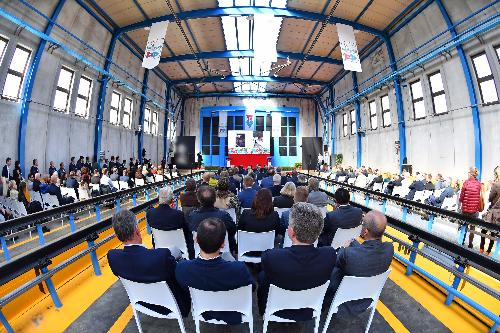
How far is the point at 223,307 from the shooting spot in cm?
194

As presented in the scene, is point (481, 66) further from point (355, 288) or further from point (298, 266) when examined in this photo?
point (298, 266)

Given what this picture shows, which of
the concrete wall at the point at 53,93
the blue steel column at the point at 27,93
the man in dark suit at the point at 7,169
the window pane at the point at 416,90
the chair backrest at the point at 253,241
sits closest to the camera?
the chair backrest at the point at 253,241

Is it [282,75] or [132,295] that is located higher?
[282,75]

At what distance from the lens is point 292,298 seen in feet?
6.62

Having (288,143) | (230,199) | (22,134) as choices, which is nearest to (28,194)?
(22,134)

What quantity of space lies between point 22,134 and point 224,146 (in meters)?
19.6

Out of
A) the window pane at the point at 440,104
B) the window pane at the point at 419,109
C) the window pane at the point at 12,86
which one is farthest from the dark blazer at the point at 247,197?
the window pane at the point at 419,109

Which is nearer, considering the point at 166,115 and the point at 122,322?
the point at 122,322

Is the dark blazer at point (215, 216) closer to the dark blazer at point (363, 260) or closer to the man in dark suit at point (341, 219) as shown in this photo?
the man in dark suit at point (341, 219)

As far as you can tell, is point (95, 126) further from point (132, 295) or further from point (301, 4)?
point (132, 295)

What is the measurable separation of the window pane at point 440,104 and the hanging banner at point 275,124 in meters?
17.5

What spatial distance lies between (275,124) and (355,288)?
26.9m

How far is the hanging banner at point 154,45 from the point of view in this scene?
1141 centimetres

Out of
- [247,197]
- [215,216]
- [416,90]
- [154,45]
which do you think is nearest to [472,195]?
[247,197]
